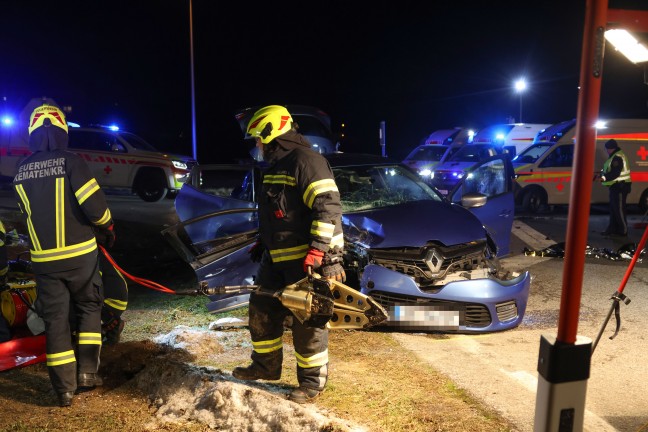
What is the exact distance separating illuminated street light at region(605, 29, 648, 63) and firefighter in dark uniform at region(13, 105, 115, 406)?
3086mm

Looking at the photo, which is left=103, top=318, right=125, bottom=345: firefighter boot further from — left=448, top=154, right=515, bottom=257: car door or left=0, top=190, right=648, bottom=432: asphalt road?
left=448, top=154, right=515, bottom=257: car door

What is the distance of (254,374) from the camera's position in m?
4.11

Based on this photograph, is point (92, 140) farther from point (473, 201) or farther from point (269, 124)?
point (269, 124)

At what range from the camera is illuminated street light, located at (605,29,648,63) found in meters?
2.77

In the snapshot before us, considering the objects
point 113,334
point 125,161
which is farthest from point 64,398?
point 125,161

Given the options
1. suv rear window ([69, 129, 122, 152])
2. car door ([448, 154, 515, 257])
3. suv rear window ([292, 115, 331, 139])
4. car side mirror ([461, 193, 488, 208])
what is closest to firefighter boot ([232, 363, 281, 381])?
car side mirror ([461, 193, 488, 208])

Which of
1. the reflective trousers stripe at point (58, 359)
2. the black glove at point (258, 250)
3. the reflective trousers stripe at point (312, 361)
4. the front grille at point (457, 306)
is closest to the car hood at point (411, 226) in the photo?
the front grille at point (457, 306)

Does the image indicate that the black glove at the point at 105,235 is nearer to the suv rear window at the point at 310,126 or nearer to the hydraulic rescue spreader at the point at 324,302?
the hydraulic rescue spreader at the point at 324,302

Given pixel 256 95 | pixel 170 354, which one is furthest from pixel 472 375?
pixel 256 95

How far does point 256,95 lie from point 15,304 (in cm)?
3952

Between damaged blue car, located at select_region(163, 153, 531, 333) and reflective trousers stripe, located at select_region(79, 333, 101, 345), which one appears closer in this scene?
reflective trousers stripe, located at select_region(79, 333, 101, 345)

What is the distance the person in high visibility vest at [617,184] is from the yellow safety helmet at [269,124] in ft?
29.1

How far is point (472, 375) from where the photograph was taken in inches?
171

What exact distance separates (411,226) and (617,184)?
7.39 meters
